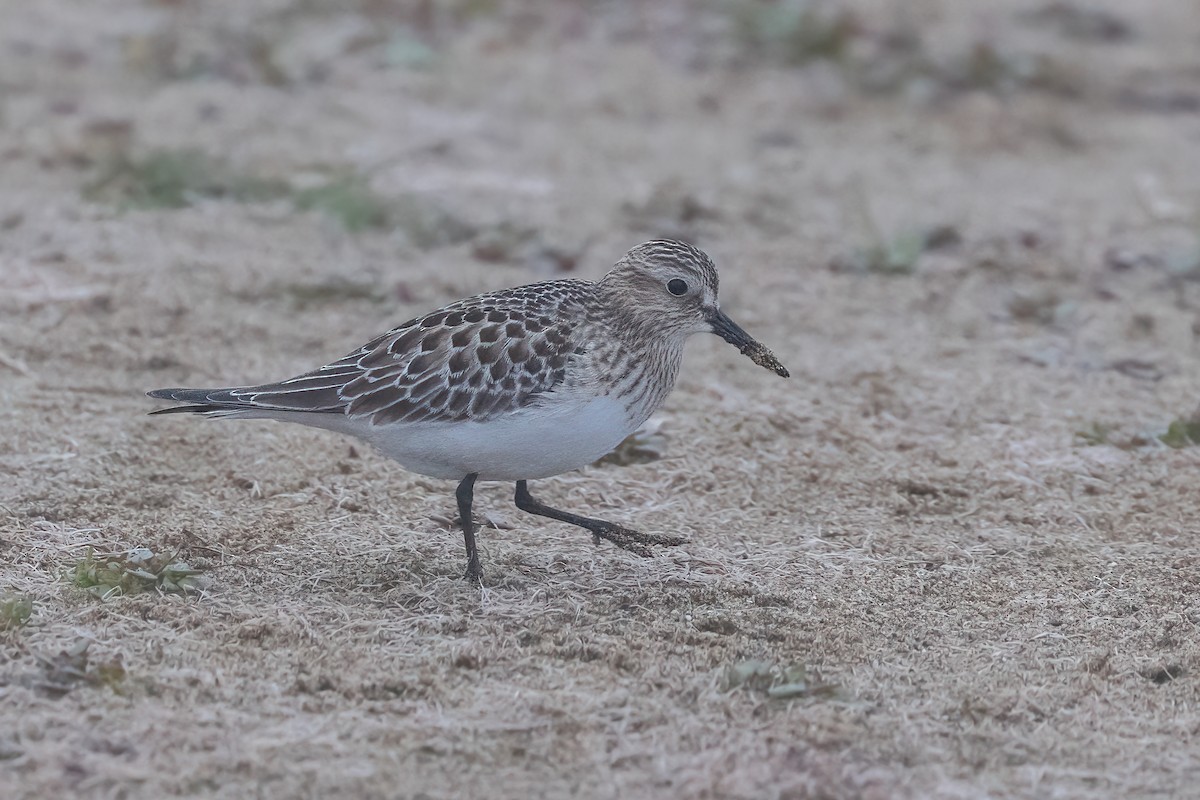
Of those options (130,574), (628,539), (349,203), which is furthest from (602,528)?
(349,203)

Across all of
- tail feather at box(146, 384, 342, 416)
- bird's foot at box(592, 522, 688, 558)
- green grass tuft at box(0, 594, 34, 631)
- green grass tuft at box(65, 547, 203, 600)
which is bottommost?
bird's foot at box(592, 522, 688, 558)

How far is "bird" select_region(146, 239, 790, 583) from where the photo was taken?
205 inches

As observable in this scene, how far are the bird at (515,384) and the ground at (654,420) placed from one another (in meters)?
0.48

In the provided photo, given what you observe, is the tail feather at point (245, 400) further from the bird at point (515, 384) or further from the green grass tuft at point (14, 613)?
the green grass tuft at point (14, 613)

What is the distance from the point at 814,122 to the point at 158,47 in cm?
506

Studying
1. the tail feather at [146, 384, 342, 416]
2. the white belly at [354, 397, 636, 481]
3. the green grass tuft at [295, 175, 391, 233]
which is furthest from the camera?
the green grass tuft at [295, 175, 391, 233]

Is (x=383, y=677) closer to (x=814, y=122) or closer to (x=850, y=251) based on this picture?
(x=850, y=251)

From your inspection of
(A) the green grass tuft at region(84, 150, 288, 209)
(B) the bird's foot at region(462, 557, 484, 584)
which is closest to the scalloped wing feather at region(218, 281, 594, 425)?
(B) the bird's foot at region(462, 557, 484, 584)

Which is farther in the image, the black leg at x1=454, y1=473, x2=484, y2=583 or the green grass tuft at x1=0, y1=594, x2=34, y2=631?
the black leg at x1=454, y1=473, x2=484, y2=583

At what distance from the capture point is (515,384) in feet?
17.1

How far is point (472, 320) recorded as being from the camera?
5.49m

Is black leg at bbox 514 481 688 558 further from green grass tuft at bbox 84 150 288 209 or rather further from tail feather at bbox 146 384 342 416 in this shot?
green grass tuft at bbox 84 150 288 209

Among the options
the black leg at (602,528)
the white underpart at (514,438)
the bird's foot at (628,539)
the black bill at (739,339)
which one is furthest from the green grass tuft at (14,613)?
the black bill at (739,339)

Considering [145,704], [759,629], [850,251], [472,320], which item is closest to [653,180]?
[850,251]
